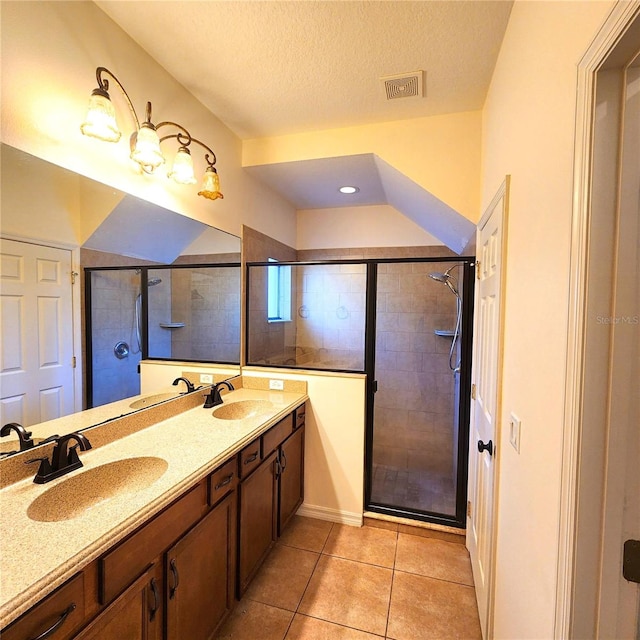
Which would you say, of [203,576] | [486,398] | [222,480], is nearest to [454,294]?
[486,398]

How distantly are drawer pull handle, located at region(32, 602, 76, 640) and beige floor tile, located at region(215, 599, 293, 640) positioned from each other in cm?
102

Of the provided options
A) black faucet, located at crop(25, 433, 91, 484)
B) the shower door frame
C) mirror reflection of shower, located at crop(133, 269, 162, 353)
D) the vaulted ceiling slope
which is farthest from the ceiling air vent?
black faucet, located at crop(25, 433, 91, 484)

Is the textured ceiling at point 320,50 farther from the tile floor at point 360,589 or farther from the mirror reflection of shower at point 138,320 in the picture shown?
the tile floor at point 360,589

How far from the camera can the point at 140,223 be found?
1631 mm

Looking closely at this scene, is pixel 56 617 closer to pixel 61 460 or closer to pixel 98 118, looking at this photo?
pixel 61 460

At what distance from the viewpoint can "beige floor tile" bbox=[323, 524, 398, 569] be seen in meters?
1.93

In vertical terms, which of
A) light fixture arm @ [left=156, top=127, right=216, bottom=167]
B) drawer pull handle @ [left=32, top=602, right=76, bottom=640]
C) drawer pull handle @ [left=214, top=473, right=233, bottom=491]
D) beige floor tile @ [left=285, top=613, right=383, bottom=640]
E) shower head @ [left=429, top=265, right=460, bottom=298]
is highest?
light fixture arm @ [left=156, top=127, right=216, bottom=167]

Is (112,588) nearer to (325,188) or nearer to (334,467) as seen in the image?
(334,467)

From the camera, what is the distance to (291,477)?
2.11m

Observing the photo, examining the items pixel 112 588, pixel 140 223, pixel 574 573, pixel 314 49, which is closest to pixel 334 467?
pixel 112 588

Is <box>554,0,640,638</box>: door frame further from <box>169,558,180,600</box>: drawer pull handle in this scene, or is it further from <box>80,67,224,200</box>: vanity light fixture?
<box>80,67,224,200</box>: vanity light fixture

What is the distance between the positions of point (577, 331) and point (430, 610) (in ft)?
5.60

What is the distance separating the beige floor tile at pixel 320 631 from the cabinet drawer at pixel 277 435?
0.77 m

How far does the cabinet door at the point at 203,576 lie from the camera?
1109mm
